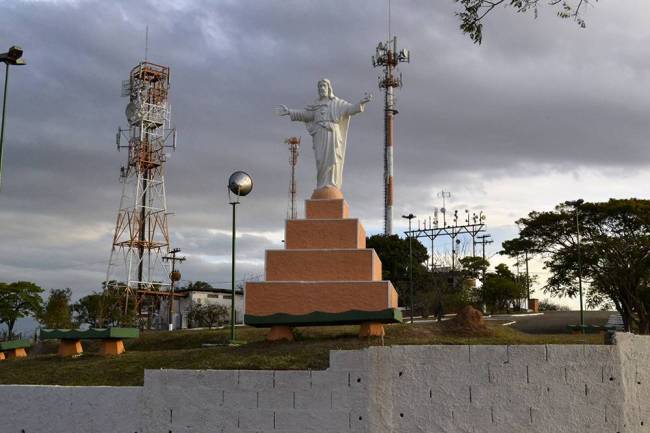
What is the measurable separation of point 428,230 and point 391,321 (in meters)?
49.7

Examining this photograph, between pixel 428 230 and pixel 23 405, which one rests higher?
pixel 428 230

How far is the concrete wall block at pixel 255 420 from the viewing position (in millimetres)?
15141

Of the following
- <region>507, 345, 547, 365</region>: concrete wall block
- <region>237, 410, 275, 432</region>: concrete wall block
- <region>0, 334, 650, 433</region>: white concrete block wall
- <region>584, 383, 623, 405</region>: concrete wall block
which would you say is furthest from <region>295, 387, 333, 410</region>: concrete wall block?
<region>584, 383, 623, 405</region>: concrete wall block

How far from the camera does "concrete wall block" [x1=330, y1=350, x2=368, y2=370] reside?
14945 millimetres

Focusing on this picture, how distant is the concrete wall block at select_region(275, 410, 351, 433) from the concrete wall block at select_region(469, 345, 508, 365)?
2863 mm

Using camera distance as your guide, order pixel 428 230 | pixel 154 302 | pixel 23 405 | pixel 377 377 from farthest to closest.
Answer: pixel 428 230 → pixel 154 302 → pixel 23 405 → pixel 377 377

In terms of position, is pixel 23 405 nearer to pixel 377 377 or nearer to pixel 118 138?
pixel 377 377

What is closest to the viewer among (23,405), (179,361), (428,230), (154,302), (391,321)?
(23,405)

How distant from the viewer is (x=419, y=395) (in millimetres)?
14953

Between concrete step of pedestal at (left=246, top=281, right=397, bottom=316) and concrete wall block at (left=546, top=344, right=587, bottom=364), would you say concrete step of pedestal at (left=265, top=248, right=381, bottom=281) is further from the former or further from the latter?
concrete wall block at (left=546, top=344, right=587, bottom=364)

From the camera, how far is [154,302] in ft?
187

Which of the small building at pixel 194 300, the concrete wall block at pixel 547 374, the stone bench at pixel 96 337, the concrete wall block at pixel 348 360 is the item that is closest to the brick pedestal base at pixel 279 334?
the stone bench at pixel 96 337

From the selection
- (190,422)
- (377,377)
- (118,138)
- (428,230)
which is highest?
(118,138)

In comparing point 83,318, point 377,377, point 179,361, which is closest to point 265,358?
point 179,361
